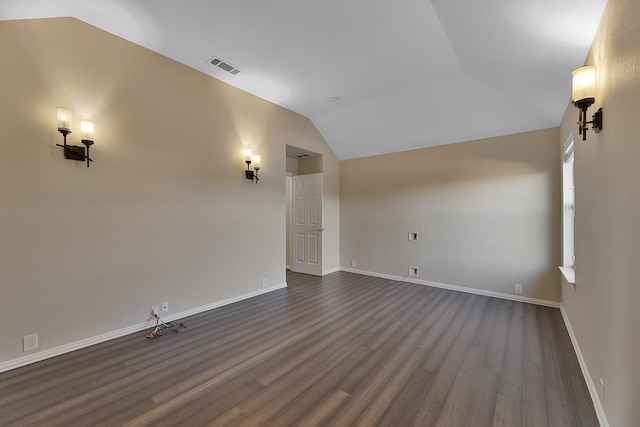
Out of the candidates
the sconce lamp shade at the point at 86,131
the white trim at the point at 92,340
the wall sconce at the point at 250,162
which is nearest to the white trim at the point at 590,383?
the white trim at the point at 92,340

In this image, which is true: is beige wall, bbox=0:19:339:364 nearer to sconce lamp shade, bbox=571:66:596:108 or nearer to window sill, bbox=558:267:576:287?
sconce lamp shade, bbox=571:66:596:108

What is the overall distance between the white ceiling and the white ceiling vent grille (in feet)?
0.21

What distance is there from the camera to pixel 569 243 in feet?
11.0

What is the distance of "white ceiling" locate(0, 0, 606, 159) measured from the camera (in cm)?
205

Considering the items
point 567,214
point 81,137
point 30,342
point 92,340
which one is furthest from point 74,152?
point 567,214

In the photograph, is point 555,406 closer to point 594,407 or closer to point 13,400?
point 594,407

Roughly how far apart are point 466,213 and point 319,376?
11.7 feet

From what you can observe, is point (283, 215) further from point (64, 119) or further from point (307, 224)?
point (64, 119)

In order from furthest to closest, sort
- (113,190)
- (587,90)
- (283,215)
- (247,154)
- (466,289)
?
(283,215) < (466,289) < (247,154) < (113,190) < (587,90)

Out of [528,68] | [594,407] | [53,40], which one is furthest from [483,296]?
[53,40]

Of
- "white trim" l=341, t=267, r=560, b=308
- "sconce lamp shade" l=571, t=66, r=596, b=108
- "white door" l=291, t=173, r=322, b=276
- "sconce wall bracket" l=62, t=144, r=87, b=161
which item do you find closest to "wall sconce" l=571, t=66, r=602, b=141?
"sconce lamp shade" l=571, t=66, r=596, b=108

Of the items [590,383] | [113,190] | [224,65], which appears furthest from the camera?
[224,65]

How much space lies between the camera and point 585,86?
1.65 meters

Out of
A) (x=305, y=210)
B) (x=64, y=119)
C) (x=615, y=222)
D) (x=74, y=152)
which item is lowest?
(x=615, y=222)
